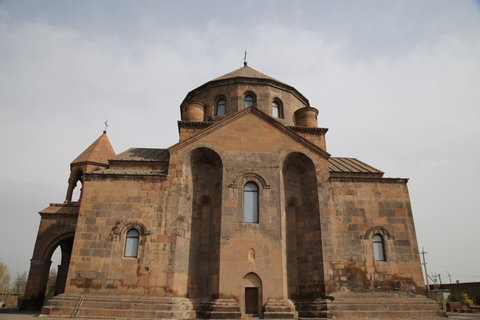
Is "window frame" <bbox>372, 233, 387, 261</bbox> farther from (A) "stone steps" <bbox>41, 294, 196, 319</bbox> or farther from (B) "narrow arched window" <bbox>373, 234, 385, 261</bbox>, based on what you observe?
(A) "stone steps" <bbox>41, 294, 196, 319</bbox>

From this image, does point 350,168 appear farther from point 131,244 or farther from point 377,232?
point 131,244

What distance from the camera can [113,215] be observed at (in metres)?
12.7

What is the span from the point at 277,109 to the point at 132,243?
32.8 ft

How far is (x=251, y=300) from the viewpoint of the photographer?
11.8m

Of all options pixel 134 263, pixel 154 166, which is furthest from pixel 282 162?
pixel 134 263


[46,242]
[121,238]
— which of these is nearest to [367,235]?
[121,238]

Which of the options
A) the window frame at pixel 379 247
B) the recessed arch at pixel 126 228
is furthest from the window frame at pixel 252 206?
the window frame at pixel 379 247

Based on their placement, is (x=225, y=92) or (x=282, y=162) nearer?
(x=282, y=162)

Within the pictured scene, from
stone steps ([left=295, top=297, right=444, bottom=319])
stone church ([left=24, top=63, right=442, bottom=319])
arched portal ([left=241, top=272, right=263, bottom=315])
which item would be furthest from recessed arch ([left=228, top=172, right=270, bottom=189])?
stone steps ([left=295, top=297, right=444, bottom=319])

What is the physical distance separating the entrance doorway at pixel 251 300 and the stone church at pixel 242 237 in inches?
1.3

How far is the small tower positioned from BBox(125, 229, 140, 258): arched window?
7.24m

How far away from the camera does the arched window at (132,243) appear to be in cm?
1220

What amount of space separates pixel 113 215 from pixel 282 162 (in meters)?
7.09

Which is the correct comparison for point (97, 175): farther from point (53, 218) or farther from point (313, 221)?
point (313, 221)
